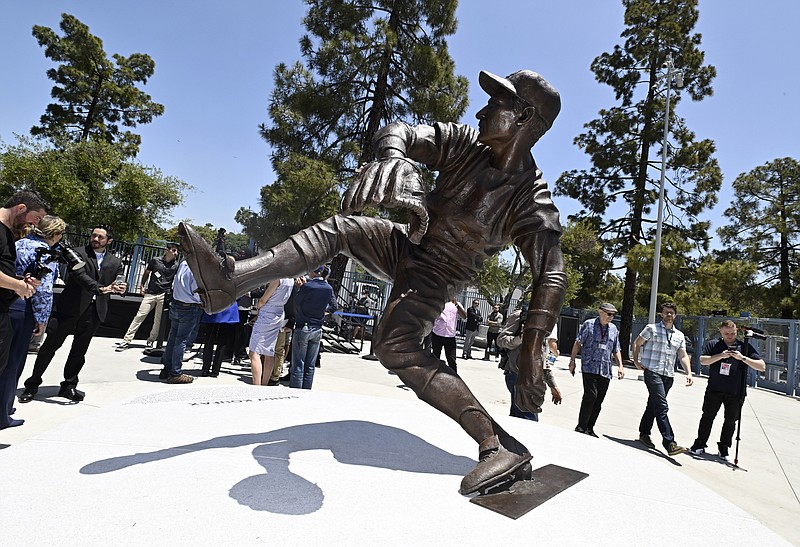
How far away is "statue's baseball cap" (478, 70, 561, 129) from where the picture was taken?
2461mm

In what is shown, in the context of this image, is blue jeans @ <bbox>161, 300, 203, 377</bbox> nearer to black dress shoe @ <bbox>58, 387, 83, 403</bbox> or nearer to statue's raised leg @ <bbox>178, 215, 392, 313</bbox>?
black dress shoe @ <bbox>58, 387, 83, 403</bbox>

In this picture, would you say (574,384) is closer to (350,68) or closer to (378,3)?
(350,68)

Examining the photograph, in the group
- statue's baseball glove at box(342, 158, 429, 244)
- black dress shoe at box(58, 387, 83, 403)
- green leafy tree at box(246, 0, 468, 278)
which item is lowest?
black dress shoe at box(58, 387, 83, 403)

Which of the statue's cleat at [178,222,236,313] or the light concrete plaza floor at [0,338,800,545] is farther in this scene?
the statue's cleat at [178,222,236,313]

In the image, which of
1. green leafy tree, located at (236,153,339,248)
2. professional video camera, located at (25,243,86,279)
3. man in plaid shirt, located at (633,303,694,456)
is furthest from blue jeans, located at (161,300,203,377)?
green leafy tree, located at (236,153,339,248)

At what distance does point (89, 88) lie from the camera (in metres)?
22.0

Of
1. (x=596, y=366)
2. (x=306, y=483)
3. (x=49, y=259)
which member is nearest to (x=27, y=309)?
(x=49, y=259)

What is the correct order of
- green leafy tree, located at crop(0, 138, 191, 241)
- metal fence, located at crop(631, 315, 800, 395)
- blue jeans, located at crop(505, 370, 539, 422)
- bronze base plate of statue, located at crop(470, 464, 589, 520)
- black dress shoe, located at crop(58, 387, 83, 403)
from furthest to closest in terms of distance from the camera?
green leafy tree, located at crop(0, 138, 191, 241), metal fence, located at crop(631, 315, 800, 395), blue jeans, located at crop(505, 370, 539, 422), black dress shoe, located at crop(58, 387, 83, 403), bronze base plate of statue, located at crop(470, 464, 589, 520)

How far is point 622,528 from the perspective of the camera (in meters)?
2.07

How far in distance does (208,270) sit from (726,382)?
6.04 metres

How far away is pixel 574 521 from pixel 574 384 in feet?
30.2

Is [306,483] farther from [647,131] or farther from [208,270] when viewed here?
[647,131]

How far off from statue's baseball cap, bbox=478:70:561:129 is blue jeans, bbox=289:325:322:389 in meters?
4.00

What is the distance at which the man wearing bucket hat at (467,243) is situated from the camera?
2.36 metres
